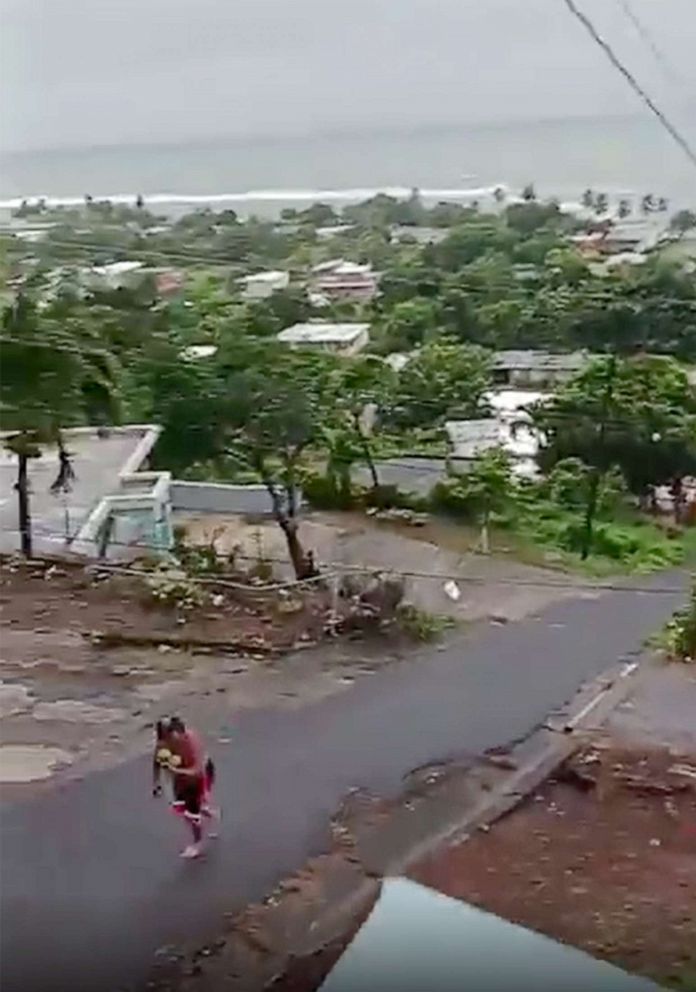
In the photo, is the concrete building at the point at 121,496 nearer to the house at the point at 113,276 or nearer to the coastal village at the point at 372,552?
the coastal village at the point at 372,552

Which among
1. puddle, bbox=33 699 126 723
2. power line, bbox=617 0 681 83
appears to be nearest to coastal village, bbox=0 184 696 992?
puddle, bbox=33 699 126 723

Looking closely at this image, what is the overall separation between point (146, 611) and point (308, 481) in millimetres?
220

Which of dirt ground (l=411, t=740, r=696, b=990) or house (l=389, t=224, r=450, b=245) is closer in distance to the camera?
dirt ground (l=411, t=740, r=696, b=990)

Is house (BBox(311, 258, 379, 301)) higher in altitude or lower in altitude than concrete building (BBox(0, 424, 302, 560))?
higher

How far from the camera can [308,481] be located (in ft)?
4.46

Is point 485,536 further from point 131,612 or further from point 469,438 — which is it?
point 131,612

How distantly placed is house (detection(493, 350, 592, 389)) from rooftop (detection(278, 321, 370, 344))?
0.15m

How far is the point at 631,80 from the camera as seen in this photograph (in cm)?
135

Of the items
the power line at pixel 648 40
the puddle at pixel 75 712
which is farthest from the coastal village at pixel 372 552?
the power line at pixel 648 40

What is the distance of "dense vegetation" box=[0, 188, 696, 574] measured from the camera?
52.1 inches

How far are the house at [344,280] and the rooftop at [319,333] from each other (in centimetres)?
4

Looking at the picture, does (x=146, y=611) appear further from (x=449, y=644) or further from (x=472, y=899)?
(x=472, y=899)

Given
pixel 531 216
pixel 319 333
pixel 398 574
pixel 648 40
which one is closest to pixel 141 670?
pixel 398 574

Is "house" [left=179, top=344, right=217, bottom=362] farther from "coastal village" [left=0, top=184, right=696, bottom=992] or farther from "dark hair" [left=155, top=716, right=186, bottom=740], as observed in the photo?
"dark hair" [left=155, top=716, right=186, bottom=740]
